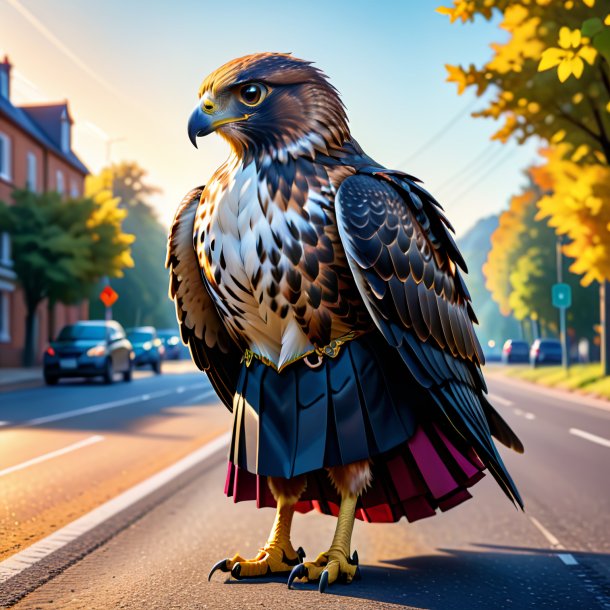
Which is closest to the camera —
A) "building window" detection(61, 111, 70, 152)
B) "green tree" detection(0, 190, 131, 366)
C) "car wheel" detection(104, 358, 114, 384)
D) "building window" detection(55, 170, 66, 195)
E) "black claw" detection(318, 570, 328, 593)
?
"black claw" detection(318, 570, 328, 593)

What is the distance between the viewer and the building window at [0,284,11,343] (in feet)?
123

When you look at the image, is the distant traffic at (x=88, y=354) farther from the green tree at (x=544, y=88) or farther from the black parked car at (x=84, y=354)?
the green tree at (x=544, y=88)

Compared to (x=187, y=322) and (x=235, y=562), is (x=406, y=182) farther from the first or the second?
(x=235, y=562)

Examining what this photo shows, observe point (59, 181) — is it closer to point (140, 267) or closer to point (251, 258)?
point (140, 267)

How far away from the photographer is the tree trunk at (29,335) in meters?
34.0

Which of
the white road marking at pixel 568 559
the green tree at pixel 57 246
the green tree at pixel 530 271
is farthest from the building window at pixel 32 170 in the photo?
the white road marking at pixel 568 559

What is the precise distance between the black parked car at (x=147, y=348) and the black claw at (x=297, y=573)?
3249 centimetres

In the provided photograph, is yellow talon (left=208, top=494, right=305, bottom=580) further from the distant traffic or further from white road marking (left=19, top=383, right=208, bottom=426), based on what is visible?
the distant traffic

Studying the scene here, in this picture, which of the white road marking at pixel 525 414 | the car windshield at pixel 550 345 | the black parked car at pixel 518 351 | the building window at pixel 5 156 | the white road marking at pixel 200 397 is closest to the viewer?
the white road marking at pixel 525 414

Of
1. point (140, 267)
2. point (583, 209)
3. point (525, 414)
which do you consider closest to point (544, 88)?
point (583, 209)

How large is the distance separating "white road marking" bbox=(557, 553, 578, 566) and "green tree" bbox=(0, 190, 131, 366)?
29.4 meters

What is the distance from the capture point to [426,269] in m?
2.97

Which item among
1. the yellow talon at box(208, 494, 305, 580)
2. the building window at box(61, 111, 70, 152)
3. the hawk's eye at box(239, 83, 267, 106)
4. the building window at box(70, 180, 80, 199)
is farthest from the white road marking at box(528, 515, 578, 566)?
the building window at box(70, 180, 80, 199)

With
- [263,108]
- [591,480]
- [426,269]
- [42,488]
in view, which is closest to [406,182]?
[426,269]
